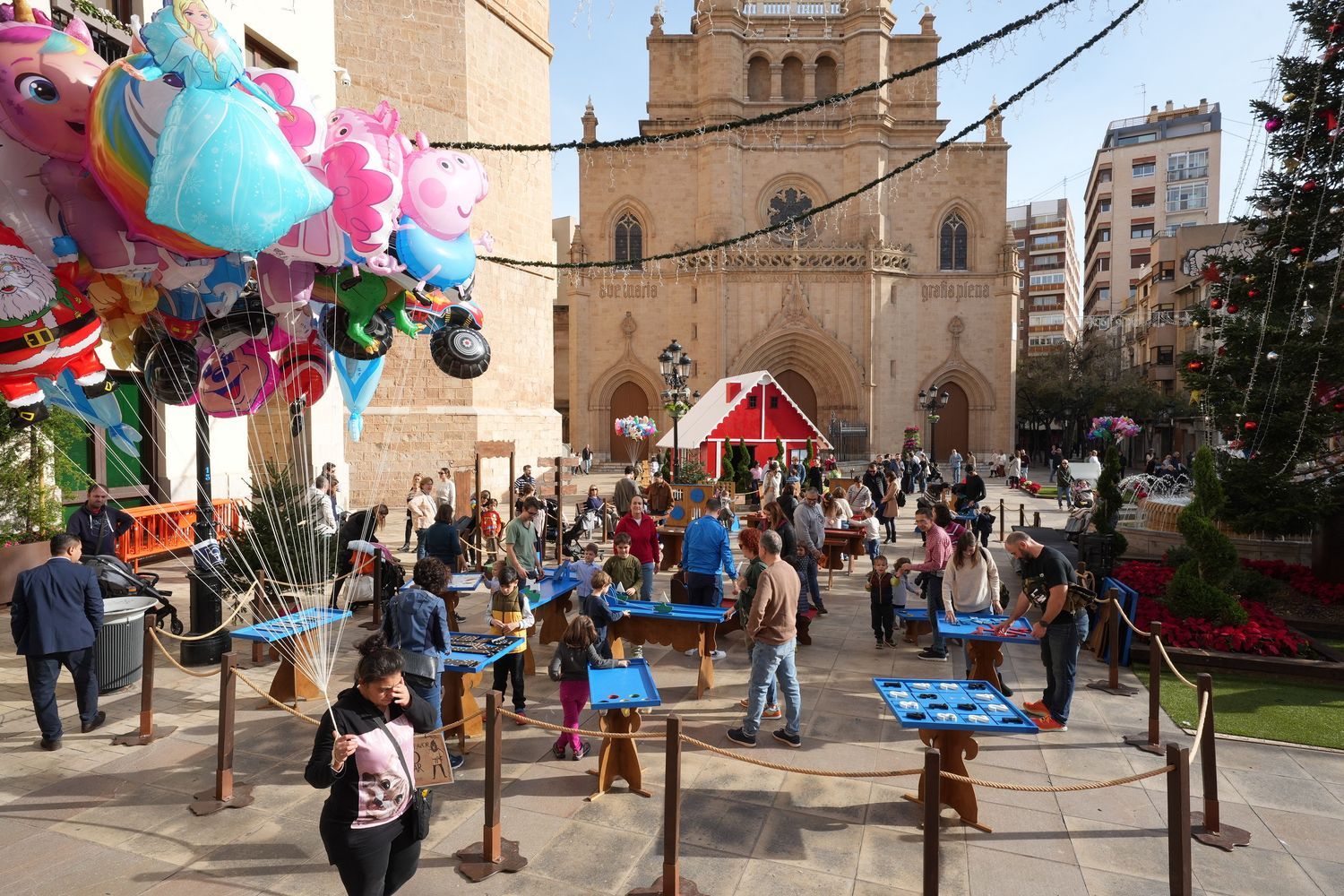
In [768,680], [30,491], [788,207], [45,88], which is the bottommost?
[768,680]

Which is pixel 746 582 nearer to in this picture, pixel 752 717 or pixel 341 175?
pixel 752 717

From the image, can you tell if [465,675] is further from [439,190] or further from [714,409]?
[714,409]

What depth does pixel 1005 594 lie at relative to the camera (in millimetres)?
9453

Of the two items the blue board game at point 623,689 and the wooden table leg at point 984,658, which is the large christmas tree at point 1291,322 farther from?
the blue board game at point 623,689

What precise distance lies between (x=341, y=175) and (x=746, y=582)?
4.59 meters

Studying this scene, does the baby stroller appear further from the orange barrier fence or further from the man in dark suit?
the orange barrier fence

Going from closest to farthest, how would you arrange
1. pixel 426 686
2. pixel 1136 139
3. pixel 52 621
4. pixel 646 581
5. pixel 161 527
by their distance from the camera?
1. pixel 426 686
2. pixel 52 621
3. pixel 646 581
4. pixel 161 527
5. pixel 1136 139

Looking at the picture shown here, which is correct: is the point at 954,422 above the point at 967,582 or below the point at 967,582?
above

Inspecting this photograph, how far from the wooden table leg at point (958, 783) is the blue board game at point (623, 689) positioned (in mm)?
1899

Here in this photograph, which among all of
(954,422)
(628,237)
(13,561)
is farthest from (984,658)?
(954,422)

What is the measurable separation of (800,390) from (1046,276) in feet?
153

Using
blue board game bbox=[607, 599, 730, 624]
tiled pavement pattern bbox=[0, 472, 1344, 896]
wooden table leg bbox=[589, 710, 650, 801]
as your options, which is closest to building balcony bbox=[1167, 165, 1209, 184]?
tiled pavement pattern bbox=[0, 472, 1344, 896]

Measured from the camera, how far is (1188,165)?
53.6 metres

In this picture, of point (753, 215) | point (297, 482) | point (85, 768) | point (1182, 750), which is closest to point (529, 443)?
point (297, 482)
